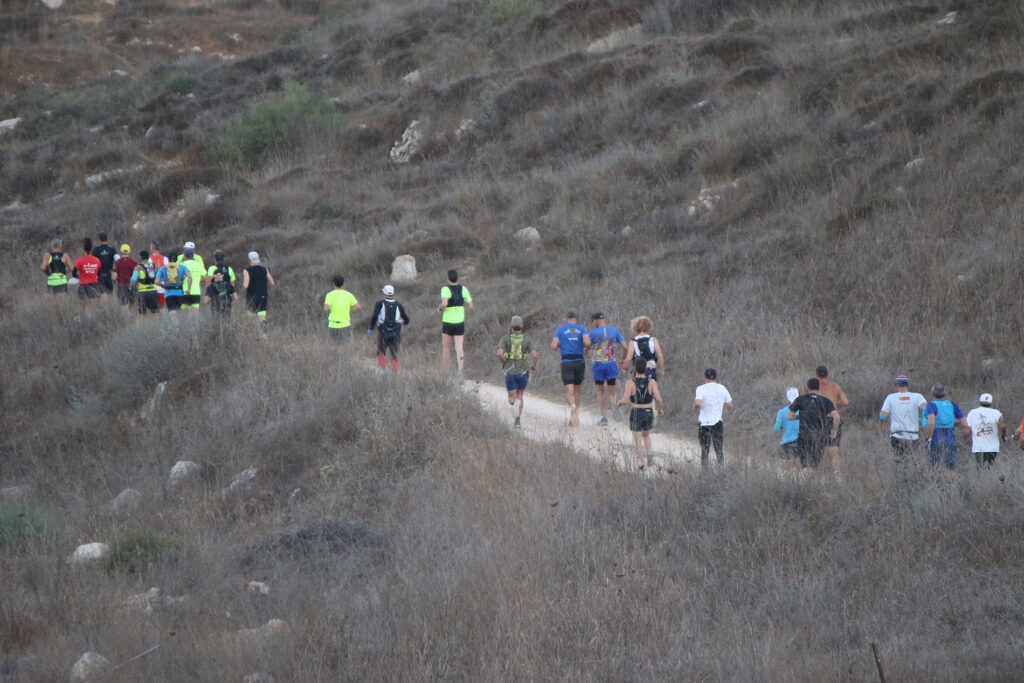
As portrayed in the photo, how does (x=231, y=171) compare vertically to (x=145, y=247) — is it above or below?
above

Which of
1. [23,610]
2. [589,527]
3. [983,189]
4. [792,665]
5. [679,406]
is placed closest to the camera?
[792,665]

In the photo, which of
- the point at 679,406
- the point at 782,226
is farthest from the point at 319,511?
the point at 782,226

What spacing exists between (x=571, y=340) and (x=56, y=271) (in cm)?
1220

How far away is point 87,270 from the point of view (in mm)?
19031

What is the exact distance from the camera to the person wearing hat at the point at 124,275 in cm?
1931

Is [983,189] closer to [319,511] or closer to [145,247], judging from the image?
[319,511]

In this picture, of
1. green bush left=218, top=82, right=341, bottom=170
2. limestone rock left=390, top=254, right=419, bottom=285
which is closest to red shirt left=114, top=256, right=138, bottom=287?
limestone rock left=390, top=254, right=419, bottom=285

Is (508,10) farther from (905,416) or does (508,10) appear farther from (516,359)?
(905,416)

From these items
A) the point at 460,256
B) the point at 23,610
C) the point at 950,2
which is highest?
the point at 950,2

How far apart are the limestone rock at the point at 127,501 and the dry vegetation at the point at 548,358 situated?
0.26 meters

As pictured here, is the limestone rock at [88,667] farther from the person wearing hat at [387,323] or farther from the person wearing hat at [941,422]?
the person wearing hat at [941,422]

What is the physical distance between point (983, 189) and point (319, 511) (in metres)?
12.6

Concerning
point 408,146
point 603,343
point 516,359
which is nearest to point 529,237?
point 408,146

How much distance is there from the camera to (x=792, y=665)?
605 cm
